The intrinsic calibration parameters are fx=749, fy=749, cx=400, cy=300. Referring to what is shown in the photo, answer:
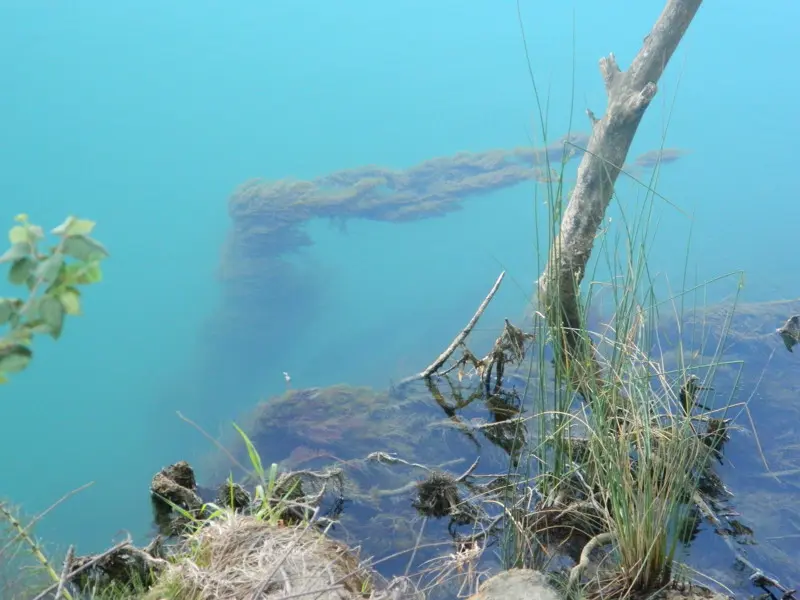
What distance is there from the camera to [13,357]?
79 centimetres

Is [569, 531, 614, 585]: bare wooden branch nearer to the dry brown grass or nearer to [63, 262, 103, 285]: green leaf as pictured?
the dry brown grass

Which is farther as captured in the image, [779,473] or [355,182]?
[355,182]

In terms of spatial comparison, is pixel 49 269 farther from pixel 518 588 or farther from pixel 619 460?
pixel 619 460

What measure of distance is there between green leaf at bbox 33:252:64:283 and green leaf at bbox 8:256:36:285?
0.09 feet

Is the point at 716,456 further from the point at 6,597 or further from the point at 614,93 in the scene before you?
the point at 6,597

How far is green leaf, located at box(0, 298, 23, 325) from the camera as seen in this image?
2.47ft

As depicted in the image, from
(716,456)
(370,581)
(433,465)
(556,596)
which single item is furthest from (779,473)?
(370,581)

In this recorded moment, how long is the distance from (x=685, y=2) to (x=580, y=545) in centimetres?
207

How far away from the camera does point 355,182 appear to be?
188 inches

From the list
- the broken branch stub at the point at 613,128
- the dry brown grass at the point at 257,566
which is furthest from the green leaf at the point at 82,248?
the broken branch stub at the point at 613,128

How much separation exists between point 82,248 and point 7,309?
95 millimetres

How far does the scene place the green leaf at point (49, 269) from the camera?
0.75 m

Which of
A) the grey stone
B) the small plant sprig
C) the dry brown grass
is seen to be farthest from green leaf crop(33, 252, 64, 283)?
the grey stone

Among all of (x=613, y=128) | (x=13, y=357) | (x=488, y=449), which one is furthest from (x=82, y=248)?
(x=613, y=128)
